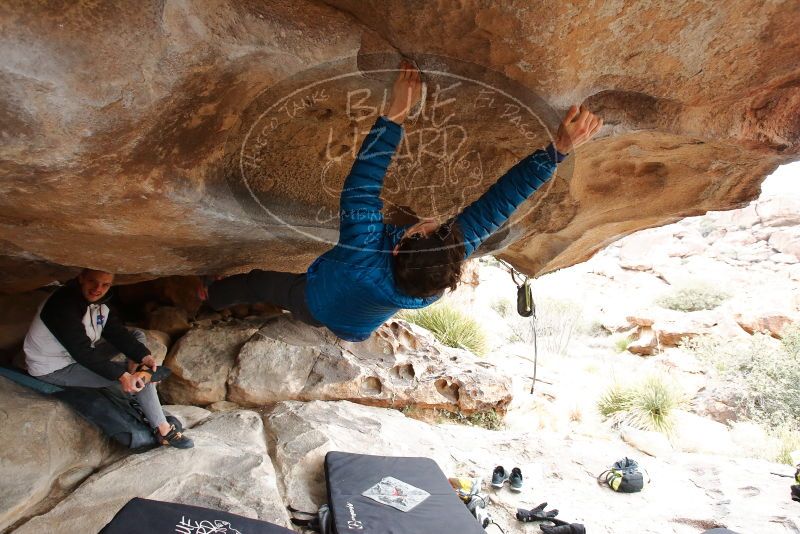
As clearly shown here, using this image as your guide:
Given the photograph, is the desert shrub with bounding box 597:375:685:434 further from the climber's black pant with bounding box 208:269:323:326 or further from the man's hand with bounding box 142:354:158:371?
the man's hand with bounding box 142:354:158:371

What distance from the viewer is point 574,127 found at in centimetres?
209

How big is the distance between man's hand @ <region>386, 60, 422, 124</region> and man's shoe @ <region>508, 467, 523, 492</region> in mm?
3208

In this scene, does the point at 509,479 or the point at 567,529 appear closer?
the point at 567,529

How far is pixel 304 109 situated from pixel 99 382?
76.7 inches

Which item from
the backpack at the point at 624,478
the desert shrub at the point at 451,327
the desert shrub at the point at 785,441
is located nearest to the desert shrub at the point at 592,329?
the desert shrub at the point at 785,441

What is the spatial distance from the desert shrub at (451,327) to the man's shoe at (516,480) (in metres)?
3.92

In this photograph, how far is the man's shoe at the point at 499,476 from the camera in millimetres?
4066

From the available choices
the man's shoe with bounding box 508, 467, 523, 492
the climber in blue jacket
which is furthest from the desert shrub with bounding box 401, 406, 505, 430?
the climber in blue jacket

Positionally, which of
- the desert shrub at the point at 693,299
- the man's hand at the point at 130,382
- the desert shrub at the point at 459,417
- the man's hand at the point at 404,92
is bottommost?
the desert shrub at the point at 459,417

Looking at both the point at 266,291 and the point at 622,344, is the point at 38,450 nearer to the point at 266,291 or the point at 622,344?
the point at 266,291

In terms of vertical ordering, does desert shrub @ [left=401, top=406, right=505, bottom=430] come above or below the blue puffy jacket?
below

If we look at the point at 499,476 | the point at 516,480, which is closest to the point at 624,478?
the point at 516,480

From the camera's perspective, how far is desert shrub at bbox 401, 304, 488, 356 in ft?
26.7

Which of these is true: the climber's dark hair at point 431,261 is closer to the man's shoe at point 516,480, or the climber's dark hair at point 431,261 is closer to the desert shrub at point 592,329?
the man's shoe at point 516,480
